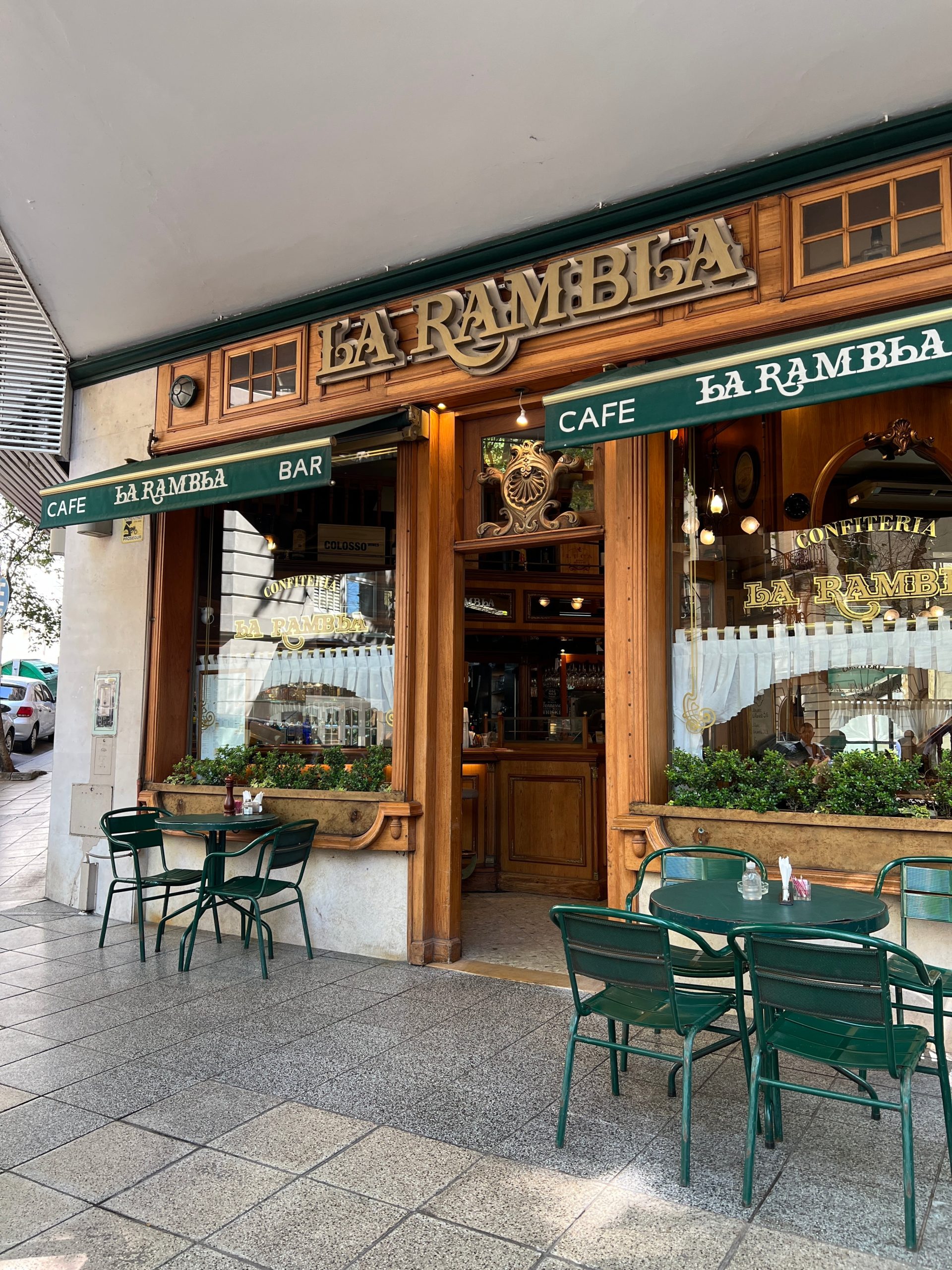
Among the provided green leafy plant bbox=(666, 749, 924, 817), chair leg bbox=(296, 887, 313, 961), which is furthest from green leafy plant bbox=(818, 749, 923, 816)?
chair leg bbox=(296, 887, 313, 961)

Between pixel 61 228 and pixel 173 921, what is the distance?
519 cm

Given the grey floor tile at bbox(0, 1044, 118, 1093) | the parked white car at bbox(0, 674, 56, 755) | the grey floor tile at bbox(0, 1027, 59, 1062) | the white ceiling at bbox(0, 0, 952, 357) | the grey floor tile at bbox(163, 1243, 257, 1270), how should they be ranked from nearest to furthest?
the grey floor tile at bbox(163, 1243, 257, 1270), the grey floor tile at bbox(0, 1044, 118, 1093), the grey floor tile at bbox(0, 1027, 59, 1062), the white ceiling at bbox(0, 0, 952, 357), the parked white car at bbox(0, 674, 56, 755)

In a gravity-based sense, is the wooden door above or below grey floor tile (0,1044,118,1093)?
above

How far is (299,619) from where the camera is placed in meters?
6.58

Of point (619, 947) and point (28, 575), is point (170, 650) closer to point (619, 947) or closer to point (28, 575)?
point (619, 947)

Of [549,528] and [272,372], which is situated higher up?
[272,372]

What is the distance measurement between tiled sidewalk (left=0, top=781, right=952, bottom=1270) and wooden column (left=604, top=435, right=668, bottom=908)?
116cm

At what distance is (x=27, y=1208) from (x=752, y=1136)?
2.19 meters

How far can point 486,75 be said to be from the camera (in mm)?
4727

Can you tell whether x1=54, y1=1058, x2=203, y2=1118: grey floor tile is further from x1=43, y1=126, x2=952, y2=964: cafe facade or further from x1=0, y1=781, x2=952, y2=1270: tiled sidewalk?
x1=43, y1=126, x2=952, y2=964: cafe facade

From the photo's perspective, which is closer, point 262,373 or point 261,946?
point 261,946

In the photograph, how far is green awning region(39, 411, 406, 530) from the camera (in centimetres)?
536

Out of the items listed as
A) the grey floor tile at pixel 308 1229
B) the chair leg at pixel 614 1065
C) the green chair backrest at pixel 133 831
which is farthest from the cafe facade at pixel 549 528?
the grey floor tile at pixel 308 1229

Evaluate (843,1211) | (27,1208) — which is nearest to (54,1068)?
(27,1208)
